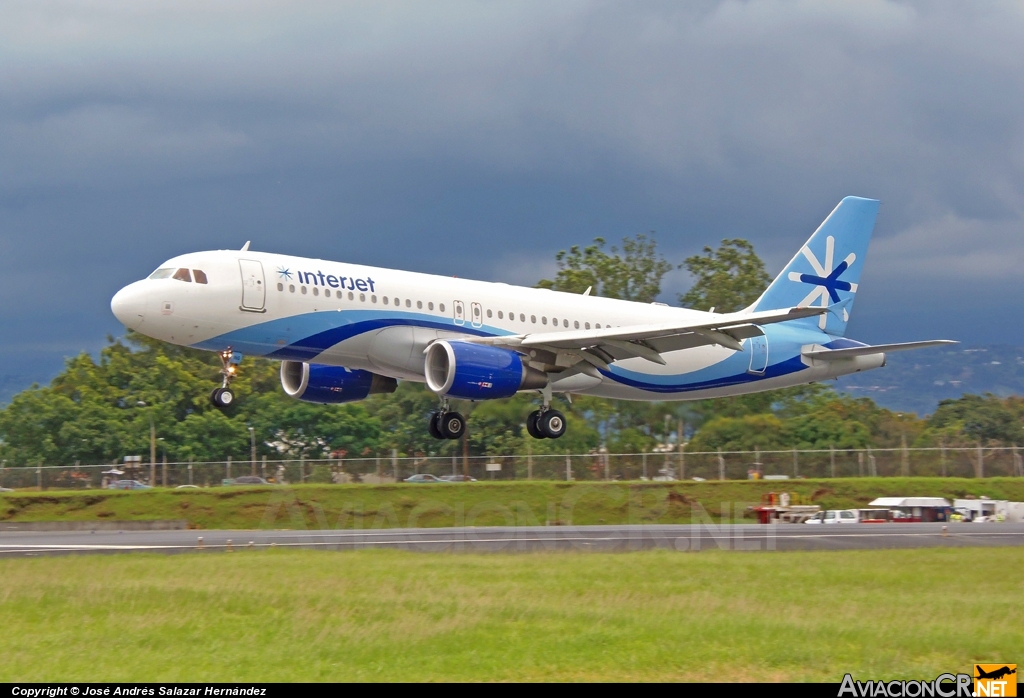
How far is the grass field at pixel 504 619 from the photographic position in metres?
17.0

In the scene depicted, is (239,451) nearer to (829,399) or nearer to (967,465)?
(829,399)

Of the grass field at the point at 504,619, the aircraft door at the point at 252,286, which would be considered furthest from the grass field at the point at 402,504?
the aircraft door at the point at 252,286

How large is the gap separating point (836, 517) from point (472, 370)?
22.6 m

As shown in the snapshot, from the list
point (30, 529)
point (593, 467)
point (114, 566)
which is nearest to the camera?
point (114, 566)

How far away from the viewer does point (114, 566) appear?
92.4 ft

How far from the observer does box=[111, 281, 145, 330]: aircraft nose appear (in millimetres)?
28688

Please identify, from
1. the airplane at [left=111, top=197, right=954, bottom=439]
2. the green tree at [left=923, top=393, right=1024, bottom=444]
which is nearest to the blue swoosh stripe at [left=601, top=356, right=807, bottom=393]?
the airplane at [left=111, top=197, right=954, bottom=439]

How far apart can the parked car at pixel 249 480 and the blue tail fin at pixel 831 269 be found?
2253cm

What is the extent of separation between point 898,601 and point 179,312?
17599 millimetres

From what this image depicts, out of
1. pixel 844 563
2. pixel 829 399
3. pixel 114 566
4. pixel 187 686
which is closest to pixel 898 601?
pixel 844 563

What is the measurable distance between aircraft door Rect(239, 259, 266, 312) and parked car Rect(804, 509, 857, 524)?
26298mm

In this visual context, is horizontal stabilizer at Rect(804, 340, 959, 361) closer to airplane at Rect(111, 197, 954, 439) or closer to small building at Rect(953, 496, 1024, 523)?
airplane at Rect(111, 197, 954, 439)

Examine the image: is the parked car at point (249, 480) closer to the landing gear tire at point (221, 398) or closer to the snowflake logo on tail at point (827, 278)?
the landing gear tire at point (221, 398)

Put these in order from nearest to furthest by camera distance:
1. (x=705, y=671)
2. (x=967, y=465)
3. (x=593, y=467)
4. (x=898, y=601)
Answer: (x=705, y=671)
(x=898, y=601)
(x=593, y=467)
(x=967, y=465)
